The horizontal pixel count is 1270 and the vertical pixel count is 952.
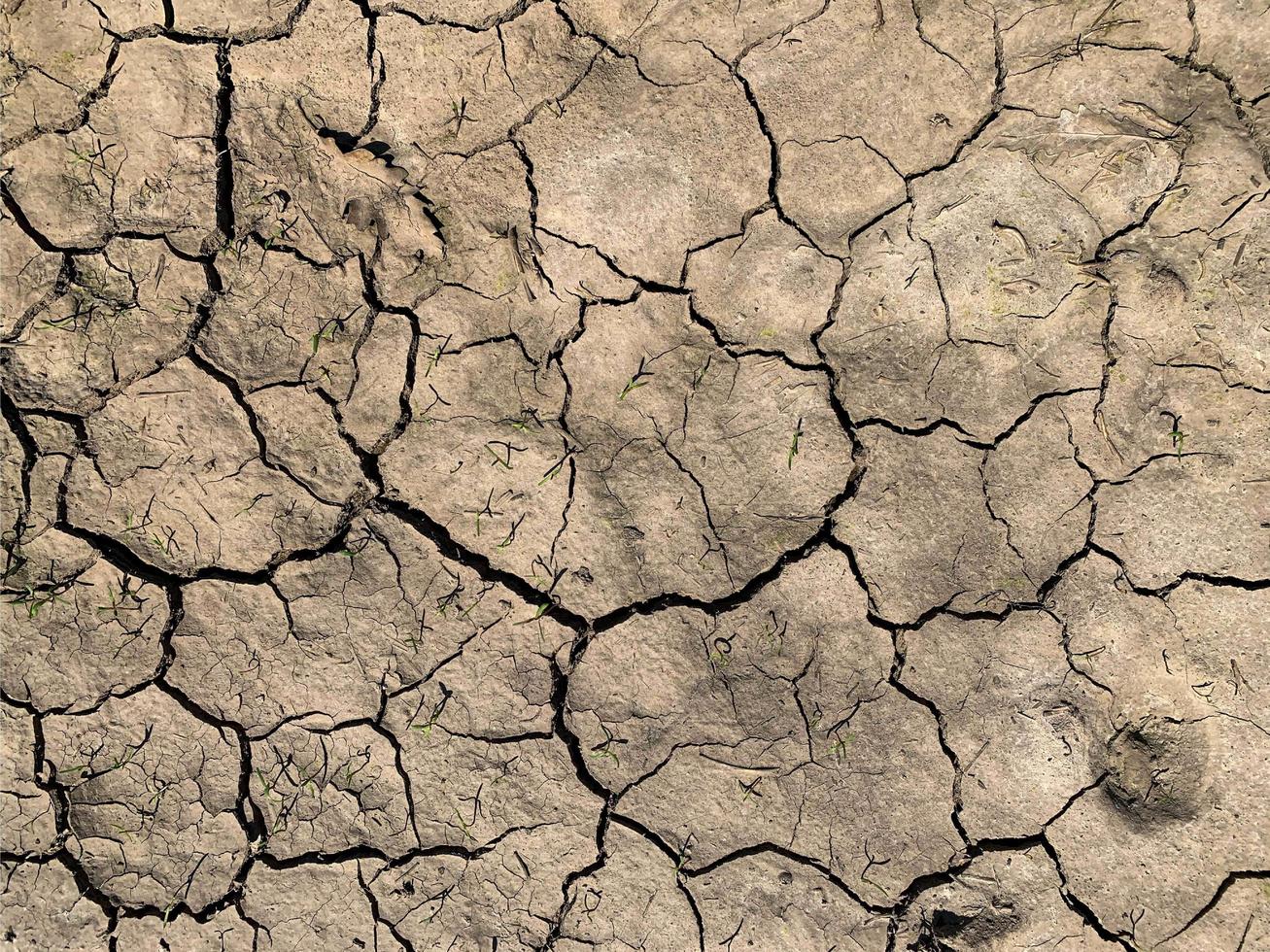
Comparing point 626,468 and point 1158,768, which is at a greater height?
point 626,468

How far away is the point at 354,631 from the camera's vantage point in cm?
263

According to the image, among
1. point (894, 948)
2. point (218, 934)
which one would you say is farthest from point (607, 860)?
point (218, 934)

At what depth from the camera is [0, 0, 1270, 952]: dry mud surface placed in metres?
2.58

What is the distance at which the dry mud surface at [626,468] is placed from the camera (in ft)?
8.45

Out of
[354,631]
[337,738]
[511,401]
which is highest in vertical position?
[511,401]

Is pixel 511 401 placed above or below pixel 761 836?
above

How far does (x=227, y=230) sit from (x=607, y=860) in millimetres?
2296

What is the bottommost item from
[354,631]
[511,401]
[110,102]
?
[354,631]

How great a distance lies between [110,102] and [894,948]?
11.7 feet

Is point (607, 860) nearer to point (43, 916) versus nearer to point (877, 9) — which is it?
point (43, 916)

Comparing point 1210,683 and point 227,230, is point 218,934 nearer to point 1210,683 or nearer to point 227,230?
point 227,230

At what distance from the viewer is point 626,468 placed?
264 centimetres

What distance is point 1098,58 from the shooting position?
102 inches

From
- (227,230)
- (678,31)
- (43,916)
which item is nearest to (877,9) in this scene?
(678,31)
